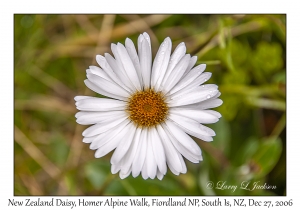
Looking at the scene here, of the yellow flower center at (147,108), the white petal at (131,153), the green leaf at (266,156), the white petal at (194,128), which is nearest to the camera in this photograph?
the white petal at (194,128)

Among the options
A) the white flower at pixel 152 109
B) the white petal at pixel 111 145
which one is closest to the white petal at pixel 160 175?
the white flower at pixel 152 109

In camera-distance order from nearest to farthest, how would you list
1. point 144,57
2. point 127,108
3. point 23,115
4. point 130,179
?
point 144,57, point 127,108, point 130,179, point 23,115

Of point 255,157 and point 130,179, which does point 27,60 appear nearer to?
point 130,179

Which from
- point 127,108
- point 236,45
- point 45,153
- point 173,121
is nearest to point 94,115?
point 127,108

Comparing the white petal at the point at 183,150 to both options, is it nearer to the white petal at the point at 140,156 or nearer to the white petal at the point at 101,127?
the white petal at the point at 140,156

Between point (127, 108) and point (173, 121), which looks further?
point (127, 108)

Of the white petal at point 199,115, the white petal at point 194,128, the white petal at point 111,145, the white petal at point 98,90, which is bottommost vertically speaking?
the white petal at point 111,145
